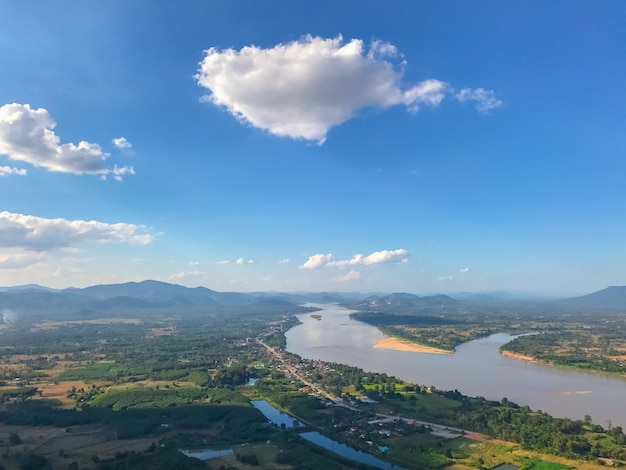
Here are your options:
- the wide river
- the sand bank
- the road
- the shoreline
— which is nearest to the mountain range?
the wide river

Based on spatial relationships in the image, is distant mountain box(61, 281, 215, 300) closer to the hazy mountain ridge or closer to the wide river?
the hazy mountain ridge

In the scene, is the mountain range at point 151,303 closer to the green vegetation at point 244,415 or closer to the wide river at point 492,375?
the wide river at point 492,375

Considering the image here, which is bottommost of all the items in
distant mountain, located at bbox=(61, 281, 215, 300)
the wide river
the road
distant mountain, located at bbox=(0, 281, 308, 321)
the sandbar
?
the sandbar

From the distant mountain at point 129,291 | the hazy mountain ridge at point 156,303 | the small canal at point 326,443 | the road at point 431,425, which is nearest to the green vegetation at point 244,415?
the road at point 431,425

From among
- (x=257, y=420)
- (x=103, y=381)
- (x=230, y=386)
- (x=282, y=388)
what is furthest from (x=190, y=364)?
(x=257, y=420)

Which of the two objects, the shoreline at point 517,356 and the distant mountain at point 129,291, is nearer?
the shoreline at point 517,356

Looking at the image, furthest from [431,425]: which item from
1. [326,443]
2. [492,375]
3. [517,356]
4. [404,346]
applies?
[404,346]
